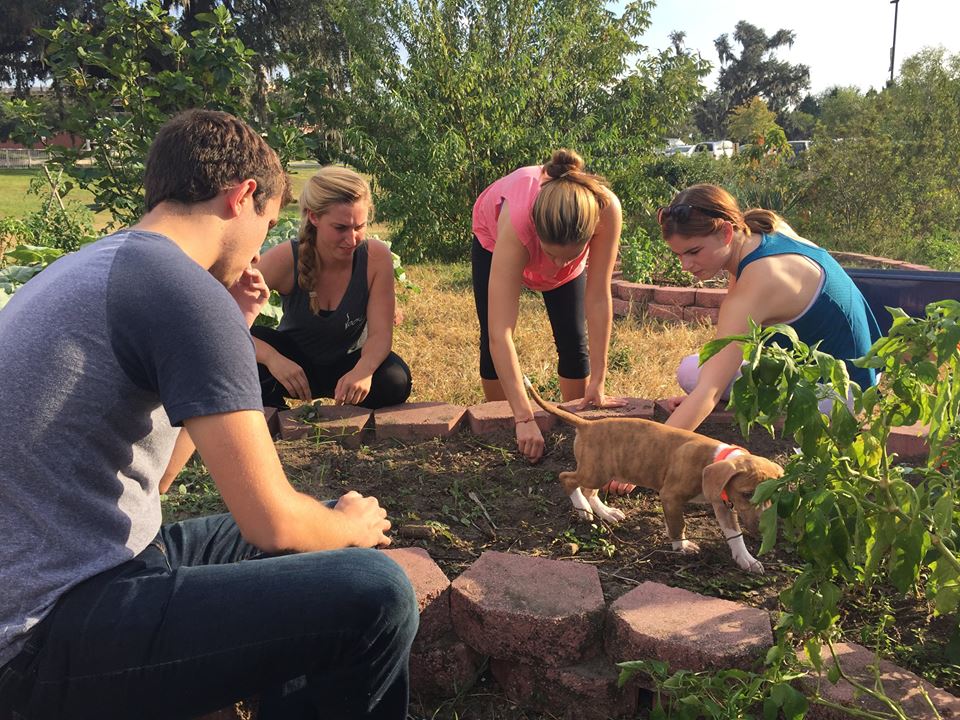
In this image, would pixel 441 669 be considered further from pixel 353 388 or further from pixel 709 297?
pixel 709 297

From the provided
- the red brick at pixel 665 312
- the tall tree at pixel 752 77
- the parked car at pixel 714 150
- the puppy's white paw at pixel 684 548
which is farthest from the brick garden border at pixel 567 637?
the tall tree at pixel 752 77

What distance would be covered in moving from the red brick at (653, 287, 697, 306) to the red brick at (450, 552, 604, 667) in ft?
14.9

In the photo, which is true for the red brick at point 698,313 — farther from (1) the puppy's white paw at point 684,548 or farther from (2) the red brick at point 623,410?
(1) the puppy's white paw at point 684,548

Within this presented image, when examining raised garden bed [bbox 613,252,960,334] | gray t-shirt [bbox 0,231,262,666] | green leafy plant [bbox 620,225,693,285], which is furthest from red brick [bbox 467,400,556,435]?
green leafy plant [bbox 620,225,693,285]

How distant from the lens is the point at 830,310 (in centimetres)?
310

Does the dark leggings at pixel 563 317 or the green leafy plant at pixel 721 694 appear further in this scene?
the dark leggings at pixel 563 317

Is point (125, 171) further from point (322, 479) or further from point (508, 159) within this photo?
point (508, 159)

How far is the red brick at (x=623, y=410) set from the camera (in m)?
3.54

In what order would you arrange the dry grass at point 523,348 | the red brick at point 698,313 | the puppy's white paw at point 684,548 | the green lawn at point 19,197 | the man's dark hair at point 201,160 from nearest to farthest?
the man's dark hair at point 201,160
the puppy's white paw at point 684,548
the dry grass at point 523,348
the red brick at point 698,313
the green lawn at point 19,197

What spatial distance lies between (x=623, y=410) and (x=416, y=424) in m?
0.96

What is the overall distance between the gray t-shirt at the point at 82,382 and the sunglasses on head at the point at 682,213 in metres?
2.04

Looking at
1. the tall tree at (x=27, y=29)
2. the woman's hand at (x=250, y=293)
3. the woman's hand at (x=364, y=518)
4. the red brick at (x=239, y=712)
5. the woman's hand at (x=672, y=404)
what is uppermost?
the tall tree at (x=27, y=29)

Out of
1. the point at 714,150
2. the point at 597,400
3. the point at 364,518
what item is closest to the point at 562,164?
the point at 597,400

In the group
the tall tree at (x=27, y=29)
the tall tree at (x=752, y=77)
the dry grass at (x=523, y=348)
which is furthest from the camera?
the tall tree at (x=752, y=77)
